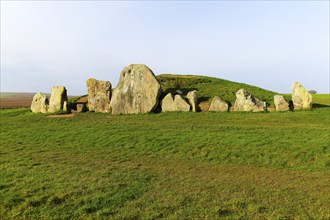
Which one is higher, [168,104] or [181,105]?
[168,104]

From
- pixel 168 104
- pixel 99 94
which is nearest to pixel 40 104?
pixel 99 94

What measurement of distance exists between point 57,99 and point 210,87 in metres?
22.1

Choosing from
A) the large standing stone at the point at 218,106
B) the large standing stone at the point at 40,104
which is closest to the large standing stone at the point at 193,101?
the large standing stone at the point at 218,106

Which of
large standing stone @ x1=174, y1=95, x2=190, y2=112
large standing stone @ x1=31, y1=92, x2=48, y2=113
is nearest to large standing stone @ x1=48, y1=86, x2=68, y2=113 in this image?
large standing stone @ x1=31, y1=92, x2=48, y2=113

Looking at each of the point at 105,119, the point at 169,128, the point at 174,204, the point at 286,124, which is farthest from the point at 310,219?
the point at 105,119

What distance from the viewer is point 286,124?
27.9 metres

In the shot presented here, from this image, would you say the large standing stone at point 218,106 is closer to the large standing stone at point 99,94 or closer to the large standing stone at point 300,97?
the large standing stone at point 300,97

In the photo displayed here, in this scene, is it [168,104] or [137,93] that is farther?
[137,93]

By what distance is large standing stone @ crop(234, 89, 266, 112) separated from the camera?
34375 mm

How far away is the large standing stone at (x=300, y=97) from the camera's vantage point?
35.1 metres

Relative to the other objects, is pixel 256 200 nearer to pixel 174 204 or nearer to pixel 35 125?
pixel 174 204

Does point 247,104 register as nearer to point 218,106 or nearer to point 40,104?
point 218,106

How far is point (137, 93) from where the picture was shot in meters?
35.5

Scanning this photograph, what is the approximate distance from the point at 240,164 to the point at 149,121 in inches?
574
